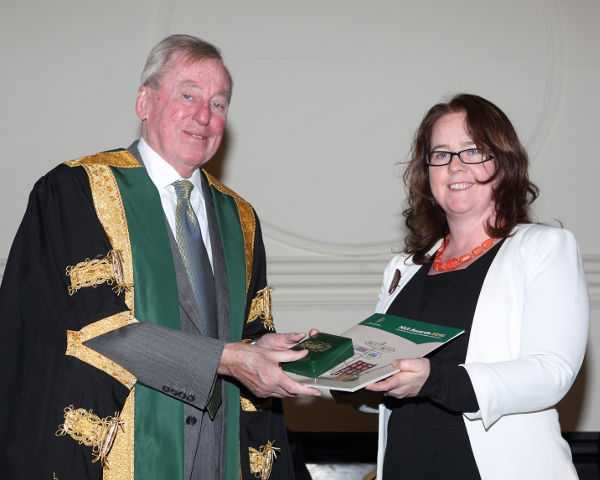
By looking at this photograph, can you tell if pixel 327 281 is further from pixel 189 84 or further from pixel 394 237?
pixel 189 84

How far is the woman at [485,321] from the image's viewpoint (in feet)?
5.52

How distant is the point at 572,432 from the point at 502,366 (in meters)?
2.45

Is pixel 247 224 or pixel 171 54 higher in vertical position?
pixel 171 54

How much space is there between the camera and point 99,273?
72.8 inches

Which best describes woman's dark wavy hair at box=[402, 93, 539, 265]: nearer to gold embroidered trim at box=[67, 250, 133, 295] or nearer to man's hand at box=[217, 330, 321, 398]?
man's hand at box=[217, 330, 321, 398]

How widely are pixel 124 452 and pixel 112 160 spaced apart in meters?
0.95

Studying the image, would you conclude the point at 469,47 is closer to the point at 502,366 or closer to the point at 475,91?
the point at 475,91

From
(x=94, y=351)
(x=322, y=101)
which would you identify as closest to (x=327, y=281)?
(x=322, y=101)

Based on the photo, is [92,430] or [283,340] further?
[283,340]

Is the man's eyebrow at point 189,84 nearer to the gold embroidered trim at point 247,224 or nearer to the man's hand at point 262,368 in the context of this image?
the gold embroidered trim at point 247,224

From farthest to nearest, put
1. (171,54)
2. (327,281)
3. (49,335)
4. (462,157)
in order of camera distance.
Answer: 1. (327,281)
2. (171,54)
3. (462,157)
4. (49,335)

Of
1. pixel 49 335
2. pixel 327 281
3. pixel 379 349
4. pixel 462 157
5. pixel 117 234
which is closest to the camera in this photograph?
pixel 379 349

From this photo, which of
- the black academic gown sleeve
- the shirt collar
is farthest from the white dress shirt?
the black academic gown sleeve

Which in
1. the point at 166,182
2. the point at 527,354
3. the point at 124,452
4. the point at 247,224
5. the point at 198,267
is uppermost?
the point at 166,182
